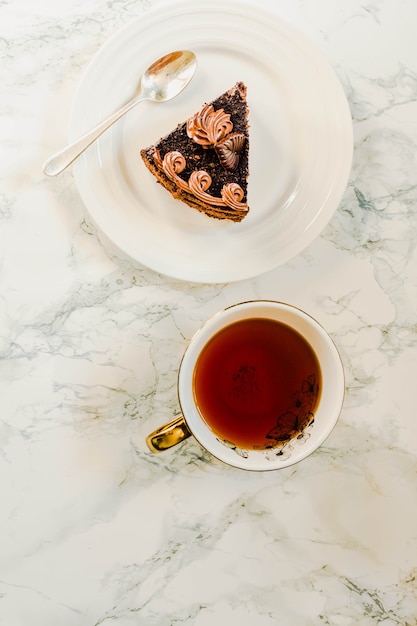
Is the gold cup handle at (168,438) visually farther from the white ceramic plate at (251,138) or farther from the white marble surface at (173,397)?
the white ceramic plate at (251,138)

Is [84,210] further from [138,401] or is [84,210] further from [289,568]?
[289,568]

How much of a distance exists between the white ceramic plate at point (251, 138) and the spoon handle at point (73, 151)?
2cm

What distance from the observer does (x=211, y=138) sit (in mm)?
1146

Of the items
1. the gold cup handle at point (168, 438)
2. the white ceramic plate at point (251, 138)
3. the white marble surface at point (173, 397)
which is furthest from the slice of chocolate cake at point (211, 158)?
the gold cup handle at point (168, 438)

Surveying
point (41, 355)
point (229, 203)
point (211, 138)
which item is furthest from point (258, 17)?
point (41, 355)

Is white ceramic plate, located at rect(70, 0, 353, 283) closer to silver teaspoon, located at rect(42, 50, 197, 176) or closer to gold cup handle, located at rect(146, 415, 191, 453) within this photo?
silver teaspoon, located at rect(42, 50, 197, 176)

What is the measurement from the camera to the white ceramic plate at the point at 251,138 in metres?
1.15

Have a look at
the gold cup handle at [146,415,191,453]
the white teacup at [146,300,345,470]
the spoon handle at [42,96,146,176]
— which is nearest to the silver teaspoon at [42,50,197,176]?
the spoon handle at [42,96,146,176]

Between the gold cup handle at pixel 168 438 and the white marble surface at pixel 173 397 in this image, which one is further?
the white marble surface at pixel 173 397

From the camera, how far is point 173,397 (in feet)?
4.10

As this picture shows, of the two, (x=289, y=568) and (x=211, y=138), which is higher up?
(x=211, y=138)

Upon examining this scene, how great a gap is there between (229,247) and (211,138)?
23 cm

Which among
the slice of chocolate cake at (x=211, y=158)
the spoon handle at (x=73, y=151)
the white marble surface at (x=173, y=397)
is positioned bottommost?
the white marble surface at (x=173, y=397)

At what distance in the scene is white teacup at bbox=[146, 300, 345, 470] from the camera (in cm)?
107
